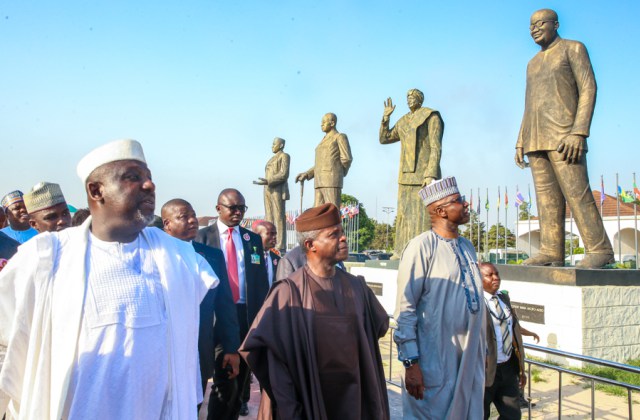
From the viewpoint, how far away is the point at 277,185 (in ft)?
51.2

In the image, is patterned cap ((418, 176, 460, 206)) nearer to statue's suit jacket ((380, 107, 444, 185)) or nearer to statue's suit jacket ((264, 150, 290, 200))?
statue's suit jacket ((380, 107, 444, 185))

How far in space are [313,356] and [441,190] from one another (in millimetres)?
1588

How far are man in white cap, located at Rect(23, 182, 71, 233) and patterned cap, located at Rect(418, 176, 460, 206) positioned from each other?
2.72m

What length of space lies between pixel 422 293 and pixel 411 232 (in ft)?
22.1

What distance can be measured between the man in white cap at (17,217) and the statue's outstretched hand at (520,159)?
6195 mm

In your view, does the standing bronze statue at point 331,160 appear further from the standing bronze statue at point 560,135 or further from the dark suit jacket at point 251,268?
the dark suit jacket at point 251,268

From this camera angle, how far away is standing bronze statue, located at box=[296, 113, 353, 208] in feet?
40.8

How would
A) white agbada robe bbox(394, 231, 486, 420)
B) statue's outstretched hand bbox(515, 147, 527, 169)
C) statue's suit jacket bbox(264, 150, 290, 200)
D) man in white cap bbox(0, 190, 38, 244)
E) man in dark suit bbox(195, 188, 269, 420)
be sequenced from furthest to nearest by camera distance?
1. statue's suit jacket bbox(264, 150, 290, 200)
2. statue's outstretched hand bbox(515, 147, 527, 169)
3. man in white cap bbox(0, 190, 38, 244)
4. man in dark suit bbox(195, 188, 269, 420)
5. white agbada robe bbox(394, 231, 486, 420)

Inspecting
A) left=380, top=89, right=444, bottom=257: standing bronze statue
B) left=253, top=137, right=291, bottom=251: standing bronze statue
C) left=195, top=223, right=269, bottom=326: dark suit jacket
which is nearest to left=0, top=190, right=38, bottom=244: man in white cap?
left=195, top=223, right=269, bottom=326: dark suit jacket

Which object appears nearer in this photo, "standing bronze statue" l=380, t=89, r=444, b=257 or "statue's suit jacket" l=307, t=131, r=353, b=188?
"standing bronze statue" l=380, t=89, r=444, b=257

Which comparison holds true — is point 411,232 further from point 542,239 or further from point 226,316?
point 226,316

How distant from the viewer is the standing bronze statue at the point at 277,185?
1541 cm

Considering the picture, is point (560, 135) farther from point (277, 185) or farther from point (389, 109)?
point (277, 185)

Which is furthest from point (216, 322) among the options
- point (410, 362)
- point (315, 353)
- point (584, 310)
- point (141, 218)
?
point (584, 310)
